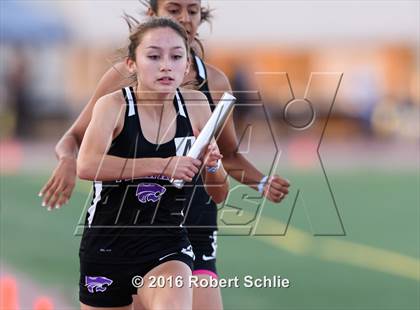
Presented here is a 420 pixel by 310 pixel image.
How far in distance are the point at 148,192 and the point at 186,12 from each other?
1105 mm

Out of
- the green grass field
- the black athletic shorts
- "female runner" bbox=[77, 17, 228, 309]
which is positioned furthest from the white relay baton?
the green grass field

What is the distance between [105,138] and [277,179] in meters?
1.16

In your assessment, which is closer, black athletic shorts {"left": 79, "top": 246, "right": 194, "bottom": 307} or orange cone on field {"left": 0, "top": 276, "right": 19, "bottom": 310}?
black athletic shorts {"left": 79, "top": 246, "right": 194, "bottom": 307}

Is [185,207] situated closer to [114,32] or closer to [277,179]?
[277,179]

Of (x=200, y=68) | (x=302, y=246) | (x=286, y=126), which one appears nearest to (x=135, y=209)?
(x=200, y=68)

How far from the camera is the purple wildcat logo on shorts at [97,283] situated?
4.43 metres


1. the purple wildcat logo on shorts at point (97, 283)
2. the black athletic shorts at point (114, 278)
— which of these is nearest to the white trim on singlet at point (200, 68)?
the black athletic shorts at point (114, 278)

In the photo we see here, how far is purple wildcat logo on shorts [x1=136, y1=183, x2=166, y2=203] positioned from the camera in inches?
171

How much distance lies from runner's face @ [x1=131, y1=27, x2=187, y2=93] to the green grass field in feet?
10.7

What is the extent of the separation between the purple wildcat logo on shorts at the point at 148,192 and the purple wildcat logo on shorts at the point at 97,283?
0.39 m

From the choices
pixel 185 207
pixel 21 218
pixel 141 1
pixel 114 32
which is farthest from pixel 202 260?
pixel 114 32

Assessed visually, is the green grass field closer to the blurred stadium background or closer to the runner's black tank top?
the blurred stadium background

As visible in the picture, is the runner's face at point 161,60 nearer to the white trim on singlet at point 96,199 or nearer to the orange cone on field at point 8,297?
the white trim on singlet at point 96,199

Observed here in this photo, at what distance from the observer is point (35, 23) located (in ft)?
86.0
